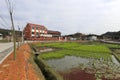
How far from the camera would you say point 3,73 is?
1340 cm

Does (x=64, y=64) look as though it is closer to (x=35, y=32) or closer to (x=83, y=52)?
(x=83, y=52)

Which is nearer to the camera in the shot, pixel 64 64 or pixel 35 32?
pixel 64 64

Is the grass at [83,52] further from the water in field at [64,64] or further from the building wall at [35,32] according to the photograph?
the building wall at [35,32]

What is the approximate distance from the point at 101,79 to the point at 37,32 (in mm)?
73468

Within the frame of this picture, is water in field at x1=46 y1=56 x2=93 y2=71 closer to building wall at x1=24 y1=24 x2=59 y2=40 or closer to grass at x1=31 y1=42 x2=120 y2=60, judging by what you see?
grass at x1=31 y1=42 x2=120 y2=60

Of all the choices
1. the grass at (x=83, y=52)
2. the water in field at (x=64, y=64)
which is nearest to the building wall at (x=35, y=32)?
the grass at (x=83, y=52)

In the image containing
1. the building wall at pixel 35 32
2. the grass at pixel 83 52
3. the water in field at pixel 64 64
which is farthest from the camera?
the building wall at pixel 35 32

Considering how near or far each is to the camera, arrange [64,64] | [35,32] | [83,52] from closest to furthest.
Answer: [64,64] → [83,52] → [35,32]

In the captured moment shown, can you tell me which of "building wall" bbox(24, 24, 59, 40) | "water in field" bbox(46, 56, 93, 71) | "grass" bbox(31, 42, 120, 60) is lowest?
"water in field" bbox(46, 56, 93, 71)

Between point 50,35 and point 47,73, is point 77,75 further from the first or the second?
point 50,35

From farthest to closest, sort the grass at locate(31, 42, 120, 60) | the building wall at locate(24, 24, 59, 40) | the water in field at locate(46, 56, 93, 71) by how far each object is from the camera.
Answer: the building wall at locate(24, 24, 59, 40) < the grass at locate(31, 42, 120, 60) < the water in field at locate(46, 56, 93, 71)

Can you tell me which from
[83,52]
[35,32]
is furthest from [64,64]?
[35,32]

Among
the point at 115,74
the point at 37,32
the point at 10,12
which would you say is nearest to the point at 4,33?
the point at 37,32

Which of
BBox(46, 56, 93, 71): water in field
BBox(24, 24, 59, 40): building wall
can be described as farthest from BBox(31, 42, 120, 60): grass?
BBox(24, 24, 59, 40): building wall
